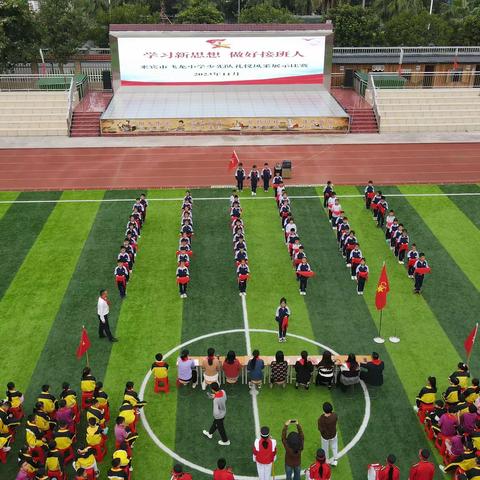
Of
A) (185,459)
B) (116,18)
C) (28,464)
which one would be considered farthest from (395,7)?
(28,464)

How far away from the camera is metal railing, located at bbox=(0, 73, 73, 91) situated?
3666cm

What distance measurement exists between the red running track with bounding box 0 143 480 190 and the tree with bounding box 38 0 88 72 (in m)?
13.0

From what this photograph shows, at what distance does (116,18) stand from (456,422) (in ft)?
166

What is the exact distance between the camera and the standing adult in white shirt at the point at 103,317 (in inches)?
594

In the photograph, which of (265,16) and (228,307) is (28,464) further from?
(265,16)

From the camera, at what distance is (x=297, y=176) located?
27.6 meters

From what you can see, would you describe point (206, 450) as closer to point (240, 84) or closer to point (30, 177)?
point (30, 177)

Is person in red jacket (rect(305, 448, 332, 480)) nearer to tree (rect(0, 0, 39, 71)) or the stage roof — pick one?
the stage roof

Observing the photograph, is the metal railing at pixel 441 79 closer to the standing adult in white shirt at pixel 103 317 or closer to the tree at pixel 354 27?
the tree at pixel 354 27


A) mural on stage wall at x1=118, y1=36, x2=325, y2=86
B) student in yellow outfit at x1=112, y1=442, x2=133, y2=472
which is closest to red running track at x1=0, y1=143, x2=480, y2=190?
mural on stage wall at x1=118, y1=36, x2=325, y2=86

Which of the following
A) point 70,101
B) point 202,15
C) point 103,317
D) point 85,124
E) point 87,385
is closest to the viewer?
point 87,385

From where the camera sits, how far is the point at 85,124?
33844 mm

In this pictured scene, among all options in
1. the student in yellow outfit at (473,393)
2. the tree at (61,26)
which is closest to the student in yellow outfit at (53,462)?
the student in yellow outfit at (473,393)

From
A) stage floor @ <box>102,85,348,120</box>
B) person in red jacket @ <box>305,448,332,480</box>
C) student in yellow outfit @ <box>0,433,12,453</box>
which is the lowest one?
student in yellow outfit @ <box>0,433,12,453</box>
